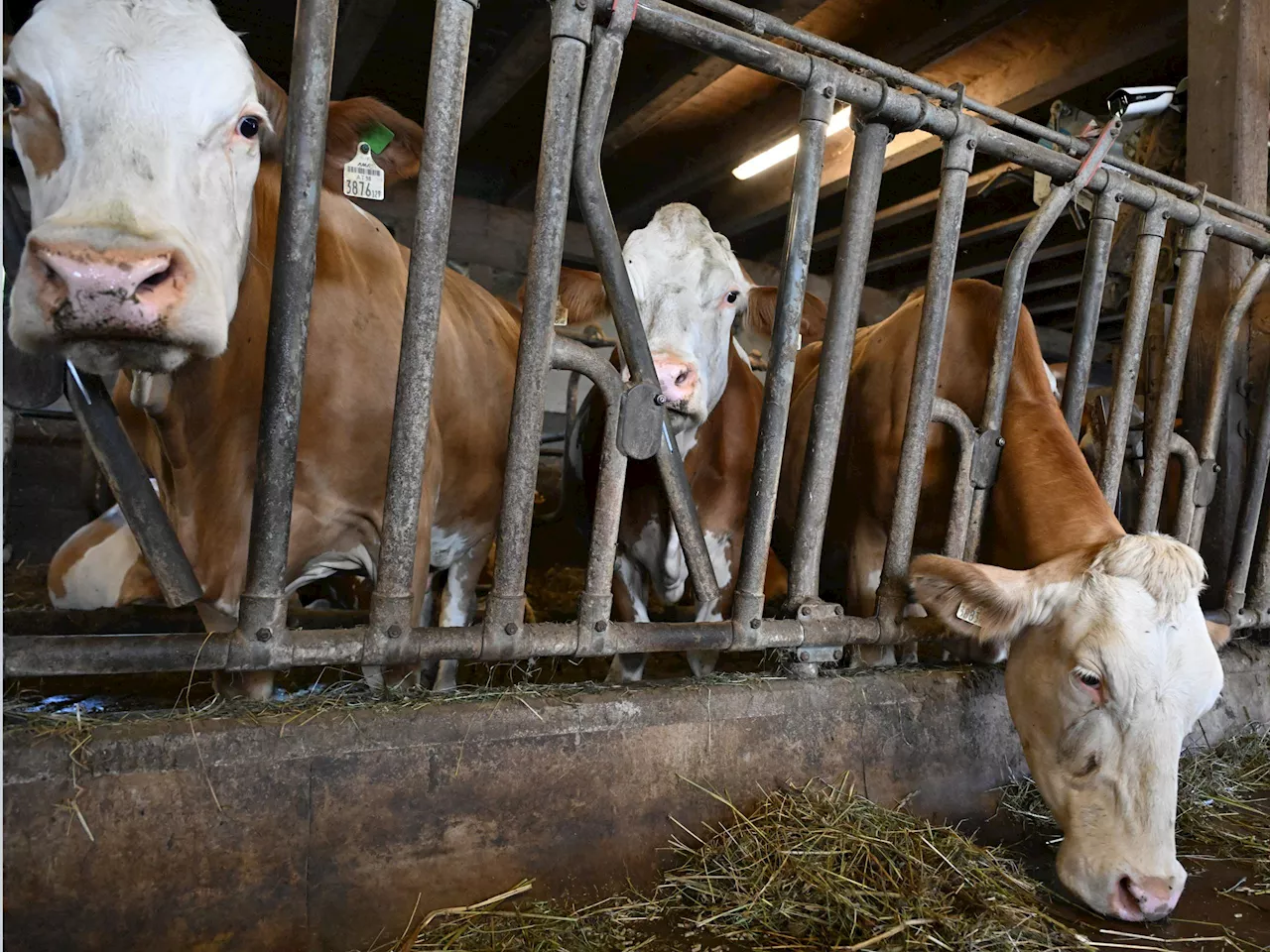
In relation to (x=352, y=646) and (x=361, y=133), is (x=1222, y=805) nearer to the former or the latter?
(x=352, y=646)

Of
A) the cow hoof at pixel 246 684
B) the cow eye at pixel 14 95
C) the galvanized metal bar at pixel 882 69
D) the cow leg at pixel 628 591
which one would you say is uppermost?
the galvanized metal bar at pixel 882 69

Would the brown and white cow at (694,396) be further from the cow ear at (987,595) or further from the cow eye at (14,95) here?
the cow eye at (14,95)

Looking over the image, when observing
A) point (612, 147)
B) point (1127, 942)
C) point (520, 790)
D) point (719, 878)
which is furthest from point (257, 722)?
point (612, 147)

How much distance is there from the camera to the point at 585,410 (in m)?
4.36

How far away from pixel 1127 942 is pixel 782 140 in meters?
5.56

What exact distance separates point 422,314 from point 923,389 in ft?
5.18

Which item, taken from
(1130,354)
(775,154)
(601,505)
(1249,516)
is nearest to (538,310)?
(601,505)

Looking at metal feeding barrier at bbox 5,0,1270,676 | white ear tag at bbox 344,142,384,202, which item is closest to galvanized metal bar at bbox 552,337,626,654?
metal feeding barrier at bbox 5,0,1270,676

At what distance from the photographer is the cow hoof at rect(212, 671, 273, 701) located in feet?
7.51

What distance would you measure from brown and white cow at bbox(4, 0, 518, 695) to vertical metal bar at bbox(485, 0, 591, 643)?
1.60ft

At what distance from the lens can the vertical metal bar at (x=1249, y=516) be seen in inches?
141

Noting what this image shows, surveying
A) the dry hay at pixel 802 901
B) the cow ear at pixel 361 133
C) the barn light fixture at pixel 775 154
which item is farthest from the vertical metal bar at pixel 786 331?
the barn light fixture at pixel 775 154

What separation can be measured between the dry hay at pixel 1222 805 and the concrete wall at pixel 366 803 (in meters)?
0.54

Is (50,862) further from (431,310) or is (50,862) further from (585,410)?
(585,410)
